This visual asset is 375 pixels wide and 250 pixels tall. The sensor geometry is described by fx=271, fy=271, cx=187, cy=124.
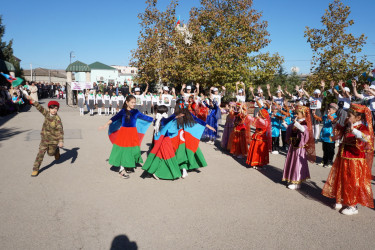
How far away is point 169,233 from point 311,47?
16.7 metres

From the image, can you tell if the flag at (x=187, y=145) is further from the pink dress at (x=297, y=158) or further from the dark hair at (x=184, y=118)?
the pink dress at (x=297, y=158)

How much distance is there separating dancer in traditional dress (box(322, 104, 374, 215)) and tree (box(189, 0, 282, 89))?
16.4m

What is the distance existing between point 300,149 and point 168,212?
3.08m

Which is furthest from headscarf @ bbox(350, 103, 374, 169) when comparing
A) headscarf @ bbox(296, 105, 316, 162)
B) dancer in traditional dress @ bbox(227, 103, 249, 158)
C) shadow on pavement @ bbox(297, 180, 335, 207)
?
dancer in traditional dress @ bbox(227, 103, 249, 158)

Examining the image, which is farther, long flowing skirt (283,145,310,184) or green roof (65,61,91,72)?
green roof (65,61,91,72)

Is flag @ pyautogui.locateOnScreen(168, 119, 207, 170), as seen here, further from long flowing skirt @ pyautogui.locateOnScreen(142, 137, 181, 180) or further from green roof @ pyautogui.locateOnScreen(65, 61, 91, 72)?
green roof @ pyautogui.locateOnScreen(65, 61, 91, 72)

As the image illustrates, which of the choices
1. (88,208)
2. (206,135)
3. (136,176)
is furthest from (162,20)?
(88,208)

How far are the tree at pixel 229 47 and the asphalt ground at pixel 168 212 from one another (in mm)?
15109

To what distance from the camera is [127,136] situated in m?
6.24

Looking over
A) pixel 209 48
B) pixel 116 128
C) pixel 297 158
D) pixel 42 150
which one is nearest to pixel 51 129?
pixel 42 150

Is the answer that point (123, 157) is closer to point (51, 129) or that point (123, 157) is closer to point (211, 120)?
point (51, 129)

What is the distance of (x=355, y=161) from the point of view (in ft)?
15.0

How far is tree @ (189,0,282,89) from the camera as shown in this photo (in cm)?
2123

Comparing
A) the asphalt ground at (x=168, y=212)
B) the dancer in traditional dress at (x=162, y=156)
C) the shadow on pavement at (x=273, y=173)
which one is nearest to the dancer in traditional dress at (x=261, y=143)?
the shadow on pavement at (x=273, y=173)
